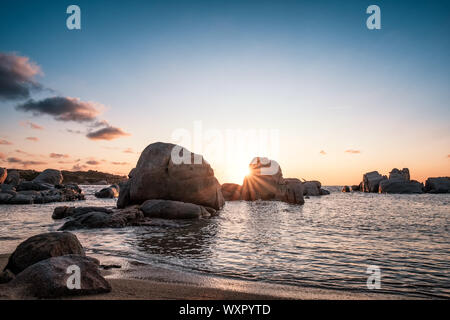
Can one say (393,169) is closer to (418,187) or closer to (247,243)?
(418,187)

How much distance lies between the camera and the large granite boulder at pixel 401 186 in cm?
8581

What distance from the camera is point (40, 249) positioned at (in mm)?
6793

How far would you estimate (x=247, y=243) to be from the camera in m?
11.8

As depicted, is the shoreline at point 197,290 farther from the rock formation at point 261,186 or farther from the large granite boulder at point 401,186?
the large granite boulder at point 401,186

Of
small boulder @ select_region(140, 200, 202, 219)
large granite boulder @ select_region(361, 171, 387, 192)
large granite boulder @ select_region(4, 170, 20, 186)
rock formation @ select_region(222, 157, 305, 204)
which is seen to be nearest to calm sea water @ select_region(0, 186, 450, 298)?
small boulder @ select_region(140, 200, 202, 219)

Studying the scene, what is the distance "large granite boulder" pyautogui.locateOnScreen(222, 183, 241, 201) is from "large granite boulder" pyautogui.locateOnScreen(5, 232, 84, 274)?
4518cm

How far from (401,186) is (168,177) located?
87.1 metres

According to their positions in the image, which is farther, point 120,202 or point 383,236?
point 120,202

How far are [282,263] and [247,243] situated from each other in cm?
338

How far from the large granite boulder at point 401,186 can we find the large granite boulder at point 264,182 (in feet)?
172

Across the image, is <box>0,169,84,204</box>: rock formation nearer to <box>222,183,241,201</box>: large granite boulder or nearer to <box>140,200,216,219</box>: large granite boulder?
<box>140,200,216,219</box>: large granite boulder

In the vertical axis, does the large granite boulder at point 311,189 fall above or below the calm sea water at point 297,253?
below

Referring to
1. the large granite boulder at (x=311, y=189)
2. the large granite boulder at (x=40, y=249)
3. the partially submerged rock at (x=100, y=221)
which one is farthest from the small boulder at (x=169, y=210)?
the large granite boulder at (x=311, y=189)
